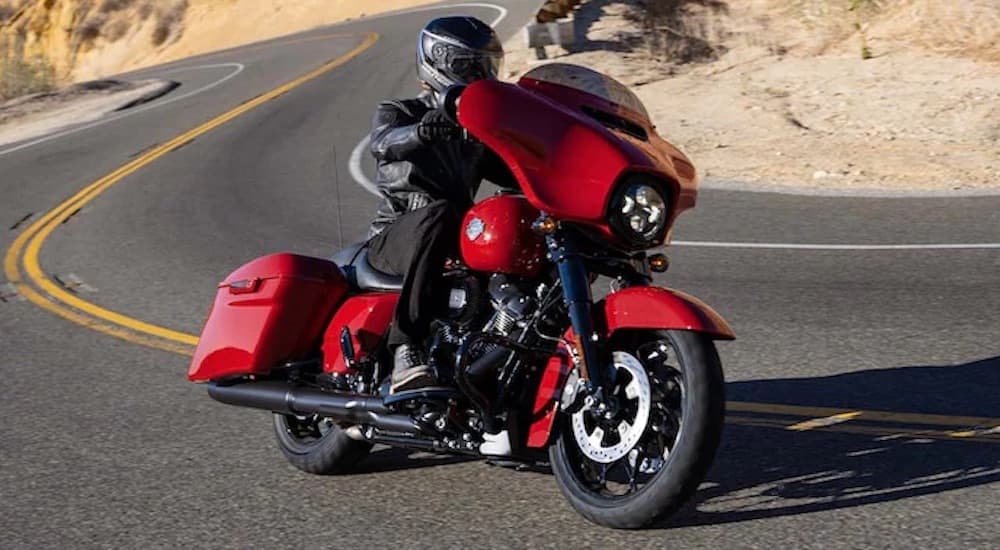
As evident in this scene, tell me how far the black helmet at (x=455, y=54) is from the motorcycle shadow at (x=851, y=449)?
1887mm

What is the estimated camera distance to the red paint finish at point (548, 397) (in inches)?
218

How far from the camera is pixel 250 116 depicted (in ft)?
A: 81.9

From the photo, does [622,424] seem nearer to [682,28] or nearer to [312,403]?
[312,403]

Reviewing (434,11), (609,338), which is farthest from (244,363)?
(434,11)

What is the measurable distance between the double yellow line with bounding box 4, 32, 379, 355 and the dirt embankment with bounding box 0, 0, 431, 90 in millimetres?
31905

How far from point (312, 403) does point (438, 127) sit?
4.40 ft

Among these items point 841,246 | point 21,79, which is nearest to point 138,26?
point 21,79

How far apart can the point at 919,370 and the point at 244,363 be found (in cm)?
351

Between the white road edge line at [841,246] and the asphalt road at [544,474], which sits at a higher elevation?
the asphalt road at [544,474]

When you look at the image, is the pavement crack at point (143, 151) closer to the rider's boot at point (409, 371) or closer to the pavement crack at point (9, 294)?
the pavement crack at point (9, 294)

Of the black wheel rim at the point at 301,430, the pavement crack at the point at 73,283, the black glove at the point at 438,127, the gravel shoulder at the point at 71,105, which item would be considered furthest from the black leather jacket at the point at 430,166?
the gravel shoulder at the point at 71,105

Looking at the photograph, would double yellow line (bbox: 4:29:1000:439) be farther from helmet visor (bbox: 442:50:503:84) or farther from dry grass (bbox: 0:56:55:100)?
dry grass (bbox: 0:56:55:100)

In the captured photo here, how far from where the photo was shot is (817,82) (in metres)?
20.2

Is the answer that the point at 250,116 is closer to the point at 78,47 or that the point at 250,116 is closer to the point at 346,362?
the point at 346,362
